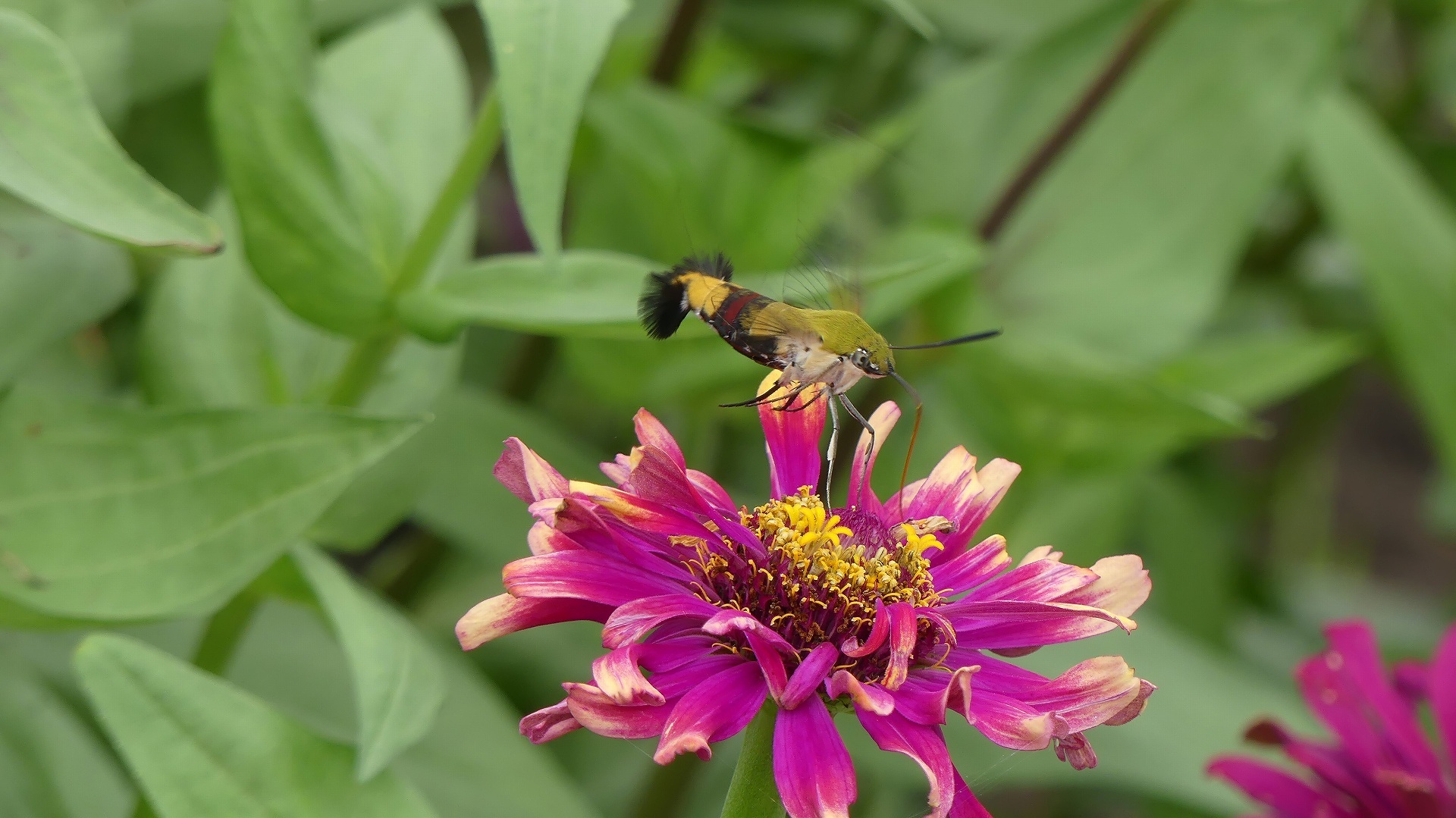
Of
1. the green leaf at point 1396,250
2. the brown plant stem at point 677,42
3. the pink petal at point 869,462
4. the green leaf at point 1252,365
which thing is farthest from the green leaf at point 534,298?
the green leaf at point 1396,250

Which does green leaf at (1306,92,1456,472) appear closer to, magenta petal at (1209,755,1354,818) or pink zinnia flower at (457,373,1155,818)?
magenta petal at (1209,755,1354,818)

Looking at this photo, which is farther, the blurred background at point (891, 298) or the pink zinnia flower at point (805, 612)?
the blurred background at point (891, 298)

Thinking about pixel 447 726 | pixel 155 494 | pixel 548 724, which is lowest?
pixel 447 726

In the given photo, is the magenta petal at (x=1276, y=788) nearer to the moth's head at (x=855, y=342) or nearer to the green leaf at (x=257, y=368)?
the moth's head at (x=855, y=342)

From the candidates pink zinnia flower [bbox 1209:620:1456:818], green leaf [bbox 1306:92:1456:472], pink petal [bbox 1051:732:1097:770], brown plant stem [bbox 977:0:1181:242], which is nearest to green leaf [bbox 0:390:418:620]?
pink petal [bbox 1051:732:1097:770]

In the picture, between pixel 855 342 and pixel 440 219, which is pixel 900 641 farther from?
pixel 440 219

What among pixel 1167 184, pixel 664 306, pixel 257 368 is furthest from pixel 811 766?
pixel 1167 184
